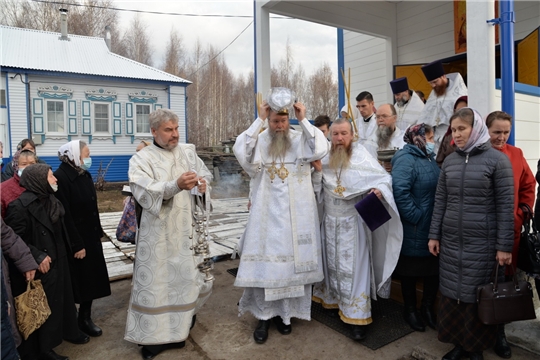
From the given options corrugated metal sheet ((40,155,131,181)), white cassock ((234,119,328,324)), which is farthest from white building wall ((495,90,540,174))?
corrugated metal sheet ((40,155,131,181))

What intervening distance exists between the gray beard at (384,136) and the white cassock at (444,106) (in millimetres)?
418

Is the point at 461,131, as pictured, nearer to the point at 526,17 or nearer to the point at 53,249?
the point at 53,249

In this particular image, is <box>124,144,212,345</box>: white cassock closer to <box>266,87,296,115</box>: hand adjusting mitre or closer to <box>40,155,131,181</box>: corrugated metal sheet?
<box>266,87,296,115</box>: hand adjusting mitre

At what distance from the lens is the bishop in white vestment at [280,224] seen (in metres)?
3.20

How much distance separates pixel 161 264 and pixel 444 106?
3302mm

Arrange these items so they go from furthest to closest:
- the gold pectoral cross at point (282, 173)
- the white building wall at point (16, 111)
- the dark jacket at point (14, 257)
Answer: the white building wall at point (16, 111), the gold pectoral cross at point (282, 173), the dark jacket at point (14, 257)

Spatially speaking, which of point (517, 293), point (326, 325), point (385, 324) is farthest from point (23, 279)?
point (517, 293)

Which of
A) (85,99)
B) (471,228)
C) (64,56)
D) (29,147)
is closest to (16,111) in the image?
(85,99)

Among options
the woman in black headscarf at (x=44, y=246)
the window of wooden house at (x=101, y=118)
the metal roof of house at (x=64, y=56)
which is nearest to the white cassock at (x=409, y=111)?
the woman in black headscarf at (x=44, y=246)

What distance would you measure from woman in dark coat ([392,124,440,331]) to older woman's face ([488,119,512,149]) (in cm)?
44

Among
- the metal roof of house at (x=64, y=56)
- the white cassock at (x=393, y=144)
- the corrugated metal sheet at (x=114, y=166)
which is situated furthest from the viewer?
the corrugated metal sheet at (x=114, y=166)

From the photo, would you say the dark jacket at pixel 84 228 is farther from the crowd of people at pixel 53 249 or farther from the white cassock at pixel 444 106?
the white cassock at pixel 444 106

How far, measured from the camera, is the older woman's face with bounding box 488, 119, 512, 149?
2953mm

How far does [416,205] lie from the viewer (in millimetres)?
3160
